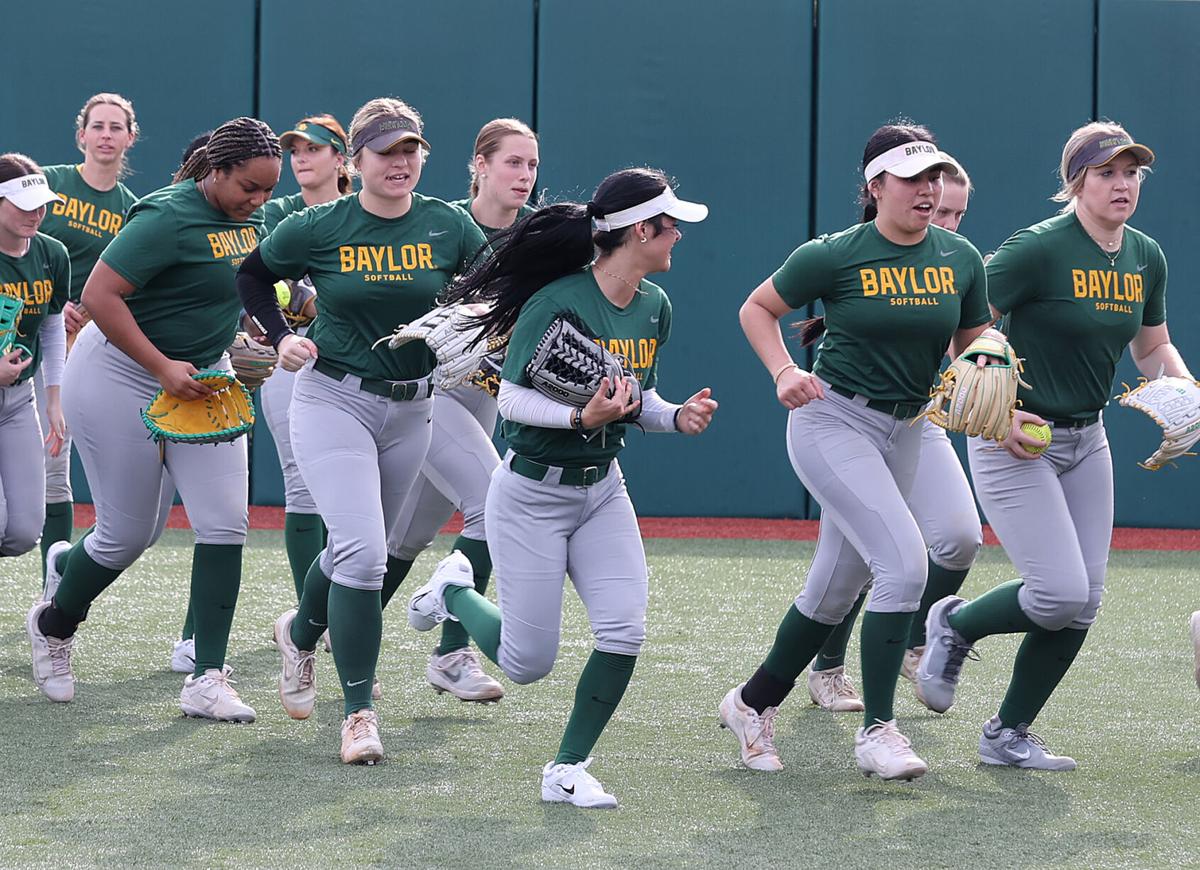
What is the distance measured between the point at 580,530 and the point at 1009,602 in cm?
142

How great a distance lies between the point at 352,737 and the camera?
5.07 m

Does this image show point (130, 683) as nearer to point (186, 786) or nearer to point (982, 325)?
point (186, 786)

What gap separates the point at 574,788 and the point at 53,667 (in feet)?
7.42

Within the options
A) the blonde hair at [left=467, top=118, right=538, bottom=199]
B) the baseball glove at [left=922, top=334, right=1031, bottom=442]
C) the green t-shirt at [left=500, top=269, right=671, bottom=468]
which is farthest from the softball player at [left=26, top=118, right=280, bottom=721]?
the baseball glove at [left=922, top=334, right=1031, bottom=442]

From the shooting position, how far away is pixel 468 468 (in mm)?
5852

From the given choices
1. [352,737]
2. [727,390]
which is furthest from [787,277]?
[727,390]

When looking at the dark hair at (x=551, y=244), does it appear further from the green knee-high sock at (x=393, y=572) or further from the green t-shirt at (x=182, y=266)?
the green knee-high sock at (x=393, y=572)

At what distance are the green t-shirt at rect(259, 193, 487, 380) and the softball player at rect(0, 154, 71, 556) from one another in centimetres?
116

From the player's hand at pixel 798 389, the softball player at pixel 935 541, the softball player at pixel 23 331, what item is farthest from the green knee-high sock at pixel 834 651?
the softball player at pixel 23 331

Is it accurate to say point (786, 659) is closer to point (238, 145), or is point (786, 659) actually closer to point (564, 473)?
point (564, 473)

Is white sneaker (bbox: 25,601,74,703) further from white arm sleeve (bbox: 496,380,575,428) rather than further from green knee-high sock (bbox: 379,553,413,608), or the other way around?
white arm sleeve (bbox: 496,380,575,428)

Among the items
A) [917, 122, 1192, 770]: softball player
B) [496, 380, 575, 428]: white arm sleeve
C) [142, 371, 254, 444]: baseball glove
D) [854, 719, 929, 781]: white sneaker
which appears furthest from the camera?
[142, 371, 254, 444]: baseball glove

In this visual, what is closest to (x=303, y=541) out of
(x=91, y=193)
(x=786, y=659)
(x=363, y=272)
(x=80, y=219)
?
(x=363, y=272)

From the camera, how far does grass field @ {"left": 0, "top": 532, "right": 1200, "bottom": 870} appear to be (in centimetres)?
419
